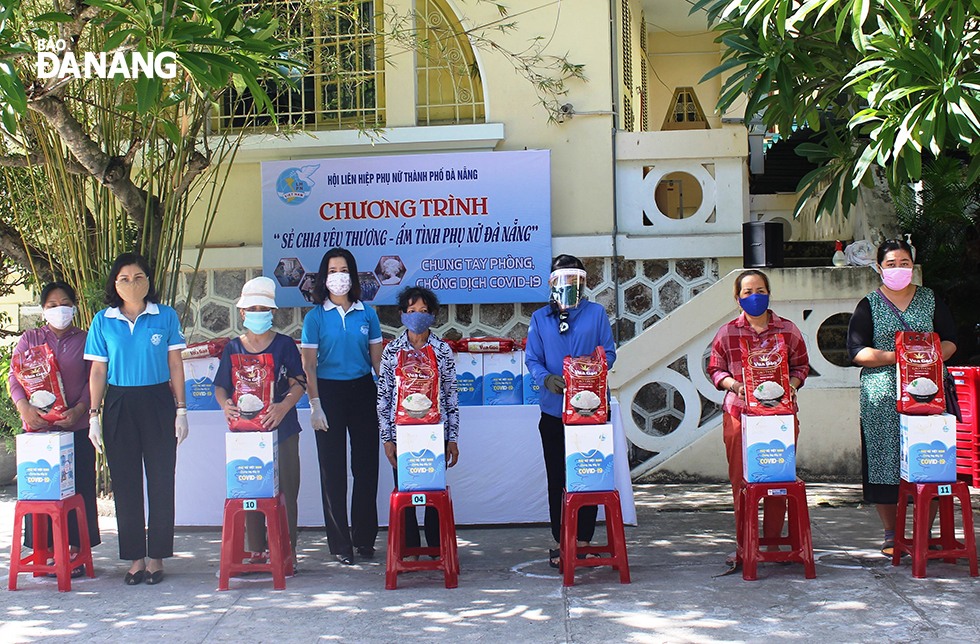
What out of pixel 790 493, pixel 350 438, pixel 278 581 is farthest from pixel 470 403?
pixel 790 493

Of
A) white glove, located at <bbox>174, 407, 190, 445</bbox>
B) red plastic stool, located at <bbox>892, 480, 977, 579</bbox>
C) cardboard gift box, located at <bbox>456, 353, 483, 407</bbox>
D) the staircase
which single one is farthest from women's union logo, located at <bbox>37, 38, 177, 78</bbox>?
red plastic stool, located at <bbox>892, 480, 977, 579</bbox>

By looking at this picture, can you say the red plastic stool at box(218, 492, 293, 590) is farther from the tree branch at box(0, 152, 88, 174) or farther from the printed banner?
the printed banner

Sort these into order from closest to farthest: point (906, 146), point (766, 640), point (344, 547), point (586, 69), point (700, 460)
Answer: point (766, 640) → point (906, 146) → point (344, 547) → point (700, 460) → point (586, 69)

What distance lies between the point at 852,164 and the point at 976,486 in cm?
277

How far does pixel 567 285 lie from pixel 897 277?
66.9 inches

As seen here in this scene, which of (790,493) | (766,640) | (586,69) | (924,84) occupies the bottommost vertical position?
(766,640)

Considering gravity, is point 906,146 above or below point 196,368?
above

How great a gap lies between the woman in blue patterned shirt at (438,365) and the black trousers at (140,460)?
1129 millimetres

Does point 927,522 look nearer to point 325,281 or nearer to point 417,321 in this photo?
point 417,321

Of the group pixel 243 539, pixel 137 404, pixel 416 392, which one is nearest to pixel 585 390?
pixel 416 392

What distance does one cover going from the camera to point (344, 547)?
4926 mm

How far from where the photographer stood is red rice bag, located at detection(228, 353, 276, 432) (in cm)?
450

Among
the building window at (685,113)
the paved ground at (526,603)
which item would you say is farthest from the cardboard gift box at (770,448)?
the building window at (685,113)

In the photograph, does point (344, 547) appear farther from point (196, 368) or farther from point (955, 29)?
point (955, 29)
